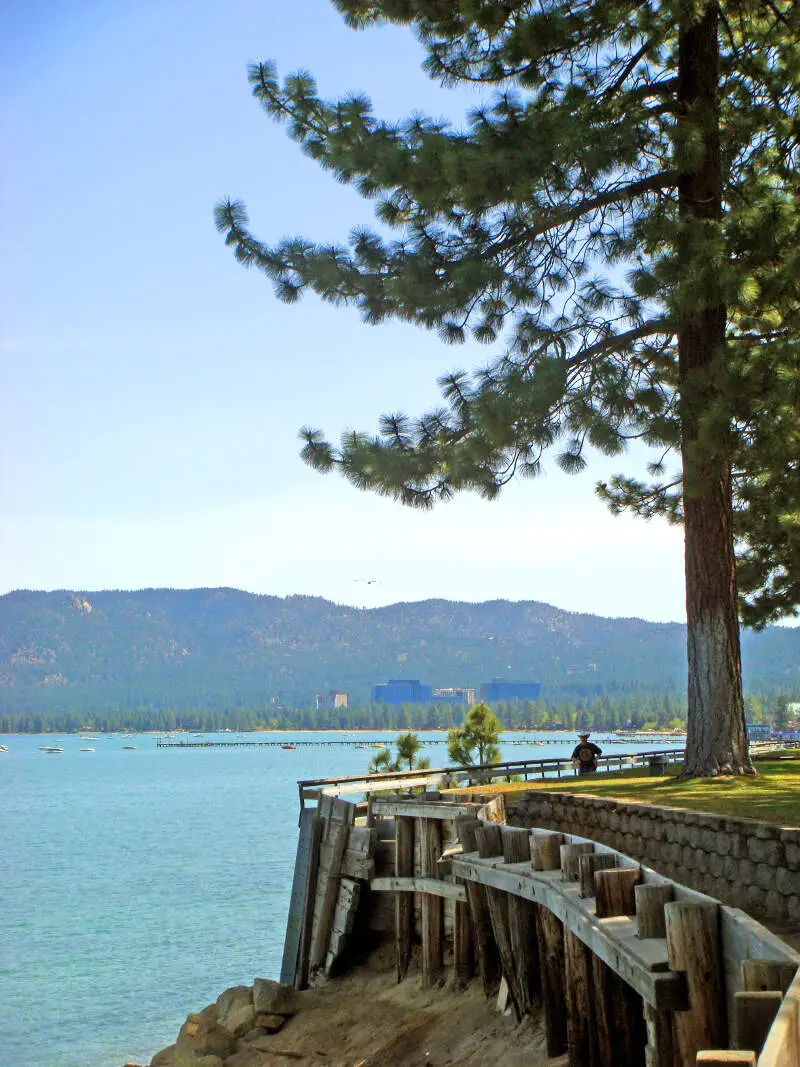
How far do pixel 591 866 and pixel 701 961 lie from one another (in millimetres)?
2068

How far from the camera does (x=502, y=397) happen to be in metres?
20.7

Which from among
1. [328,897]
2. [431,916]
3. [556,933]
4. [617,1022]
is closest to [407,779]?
[328,897]

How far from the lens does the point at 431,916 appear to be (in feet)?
48.8

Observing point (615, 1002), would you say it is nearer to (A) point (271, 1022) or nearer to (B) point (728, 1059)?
(B) point (728, 1059)

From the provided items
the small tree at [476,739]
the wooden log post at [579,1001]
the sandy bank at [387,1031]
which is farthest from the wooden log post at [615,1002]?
the small tree at [476,739]

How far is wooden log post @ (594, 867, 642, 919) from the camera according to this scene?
7.40m

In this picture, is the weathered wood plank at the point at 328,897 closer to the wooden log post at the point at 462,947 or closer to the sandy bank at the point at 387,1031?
the sandy bank at the point at 387,1031

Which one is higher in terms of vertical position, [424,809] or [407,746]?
[407,746]

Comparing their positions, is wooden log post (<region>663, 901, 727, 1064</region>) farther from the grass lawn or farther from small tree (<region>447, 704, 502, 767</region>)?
small tree (<region>447, 704, 502, 767</region>)

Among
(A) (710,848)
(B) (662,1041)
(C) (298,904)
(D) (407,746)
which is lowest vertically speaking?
(C) (298,904)

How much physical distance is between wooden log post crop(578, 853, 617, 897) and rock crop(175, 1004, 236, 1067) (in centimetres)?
1028

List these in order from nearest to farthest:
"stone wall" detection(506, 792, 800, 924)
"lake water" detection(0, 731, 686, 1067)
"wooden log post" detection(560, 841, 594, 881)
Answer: "wooden log post" detection(560, 841, 594, 881)
"stone wall" detection(506, 792, 800, 924)
"lake water" detection(0, 731, 686, 1067)

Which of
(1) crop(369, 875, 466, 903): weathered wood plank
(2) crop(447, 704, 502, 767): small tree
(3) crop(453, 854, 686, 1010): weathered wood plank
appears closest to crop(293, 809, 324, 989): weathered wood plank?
(1) crop(369, 875, 466, 903): weathered wood plank

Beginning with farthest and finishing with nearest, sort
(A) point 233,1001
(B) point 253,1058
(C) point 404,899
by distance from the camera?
1. (A) point 233,1001
2. (B) point 253,1058
3. (C) point 404,899
